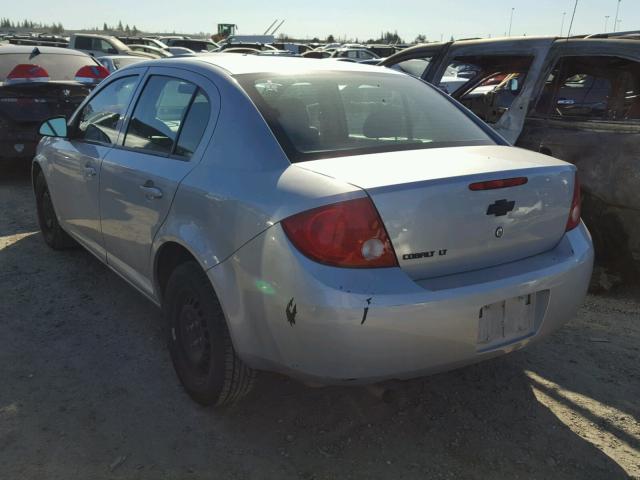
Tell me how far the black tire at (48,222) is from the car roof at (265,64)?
6.74 feet

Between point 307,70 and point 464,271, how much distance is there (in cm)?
140

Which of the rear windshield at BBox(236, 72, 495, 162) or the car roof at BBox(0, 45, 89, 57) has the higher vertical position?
the car roof at BBox(0, 45, 89, 57)

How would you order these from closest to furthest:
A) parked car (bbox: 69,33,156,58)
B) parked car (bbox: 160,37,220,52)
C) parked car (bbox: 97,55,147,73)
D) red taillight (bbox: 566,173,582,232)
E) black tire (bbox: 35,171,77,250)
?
red taillight (bbox: 566,173,582,232) < black tire (bbox: 35,171,77,250) < parked car (bbox: 97,55,147,73) < parked car (bbox: 69,33,156,58) < parked car (bbox: 160,37,220,52)

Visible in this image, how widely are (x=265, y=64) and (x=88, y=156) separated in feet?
4.64

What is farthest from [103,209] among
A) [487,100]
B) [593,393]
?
[487,100]

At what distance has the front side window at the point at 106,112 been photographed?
3621mm

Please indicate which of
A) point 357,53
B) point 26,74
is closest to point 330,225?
point 26,74

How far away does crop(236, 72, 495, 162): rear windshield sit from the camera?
8.53 ft

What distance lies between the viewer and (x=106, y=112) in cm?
388

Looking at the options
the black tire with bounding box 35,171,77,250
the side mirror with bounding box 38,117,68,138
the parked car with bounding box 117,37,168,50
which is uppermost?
the parked car with bounding box 117,37,168,50

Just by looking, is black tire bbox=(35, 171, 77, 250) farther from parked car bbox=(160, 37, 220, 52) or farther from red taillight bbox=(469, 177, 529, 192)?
parked car bbox=(160, 37, 220, 52)

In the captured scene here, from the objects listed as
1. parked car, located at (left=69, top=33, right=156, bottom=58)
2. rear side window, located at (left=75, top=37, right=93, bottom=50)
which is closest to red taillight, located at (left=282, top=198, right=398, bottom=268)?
parked car, located at (left=69, top=33, right=156, bottom=58)

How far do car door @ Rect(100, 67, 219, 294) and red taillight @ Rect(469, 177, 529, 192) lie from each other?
125 cm

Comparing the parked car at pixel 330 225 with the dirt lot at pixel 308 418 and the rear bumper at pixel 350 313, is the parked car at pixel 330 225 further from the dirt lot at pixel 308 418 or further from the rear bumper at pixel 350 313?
the dirt lot at pixel 308 418
